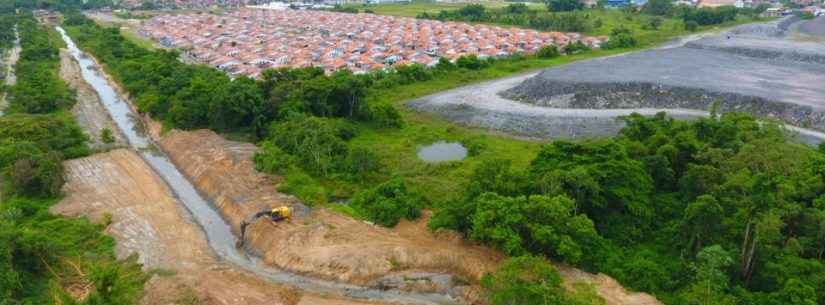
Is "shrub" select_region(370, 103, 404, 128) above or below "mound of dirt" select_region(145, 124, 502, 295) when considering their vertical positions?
above

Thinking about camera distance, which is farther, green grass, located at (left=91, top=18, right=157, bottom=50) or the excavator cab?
green grass, located at (left=91, top=18, right=157, bottom=50)

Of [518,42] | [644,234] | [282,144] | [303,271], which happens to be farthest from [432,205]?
[518,42]

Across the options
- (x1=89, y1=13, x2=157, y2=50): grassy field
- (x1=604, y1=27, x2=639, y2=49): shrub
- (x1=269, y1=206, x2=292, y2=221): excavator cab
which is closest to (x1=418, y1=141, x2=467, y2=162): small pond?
(x1=269, y1=206, x2=292, y2=221): excavator cab

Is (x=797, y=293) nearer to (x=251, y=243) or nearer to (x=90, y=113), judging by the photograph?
(x=251, y=243)

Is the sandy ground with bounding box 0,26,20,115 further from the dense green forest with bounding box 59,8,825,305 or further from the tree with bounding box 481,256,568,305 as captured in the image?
the tree with bounding box 481,256,568,305

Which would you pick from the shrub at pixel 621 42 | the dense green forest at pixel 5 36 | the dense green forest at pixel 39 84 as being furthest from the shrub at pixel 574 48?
the dense green forest at pixel 5 36

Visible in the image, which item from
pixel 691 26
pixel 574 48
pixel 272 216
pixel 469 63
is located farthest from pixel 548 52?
pixel 272 216
